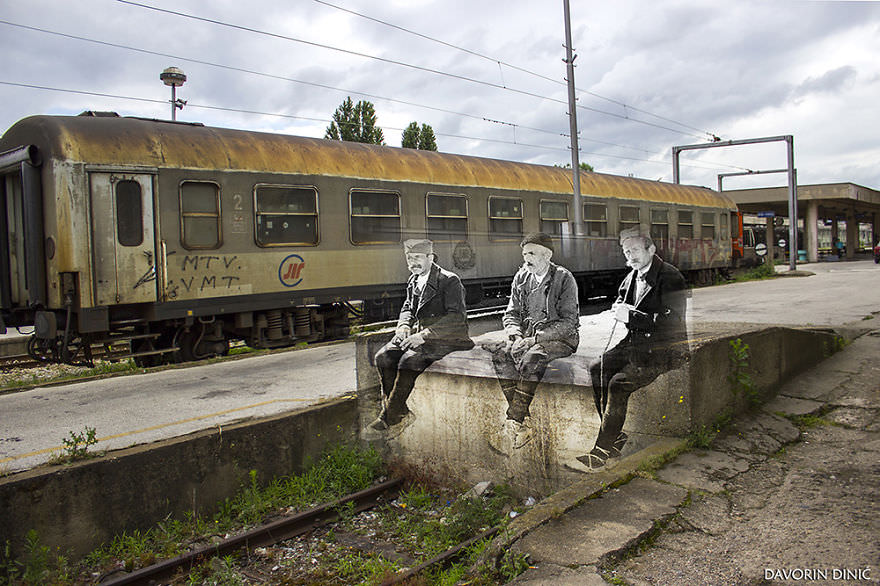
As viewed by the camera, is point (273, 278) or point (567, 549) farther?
point (273, 278)

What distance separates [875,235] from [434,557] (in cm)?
5465

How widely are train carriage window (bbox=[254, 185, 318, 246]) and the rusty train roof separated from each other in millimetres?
347

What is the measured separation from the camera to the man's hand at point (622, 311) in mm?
4617

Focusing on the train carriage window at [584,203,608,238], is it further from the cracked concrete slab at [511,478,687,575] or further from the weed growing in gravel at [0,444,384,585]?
the cracked concrete slab at [511,478,687,575]

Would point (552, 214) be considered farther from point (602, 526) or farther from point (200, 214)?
point (602, 526)

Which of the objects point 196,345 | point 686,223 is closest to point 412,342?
point 196,345

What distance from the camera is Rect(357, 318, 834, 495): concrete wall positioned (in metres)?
4.94

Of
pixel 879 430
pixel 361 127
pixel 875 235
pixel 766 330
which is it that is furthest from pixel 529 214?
pixel 875 235

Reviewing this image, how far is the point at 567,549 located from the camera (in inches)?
136

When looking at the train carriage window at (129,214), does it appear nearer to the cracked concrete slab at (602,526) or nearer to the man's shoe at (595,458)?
the man's shoe at (595,458)

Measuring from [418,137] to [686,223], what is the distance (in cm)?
3612

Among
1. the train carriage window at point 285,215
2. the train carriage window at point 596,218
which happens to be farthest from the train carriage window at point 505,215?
the train carriage window at point 285,215

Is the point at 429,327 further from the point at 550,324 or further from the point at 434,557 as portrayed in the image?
the point at 434,557

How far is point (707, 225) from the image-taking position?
17438 mm
